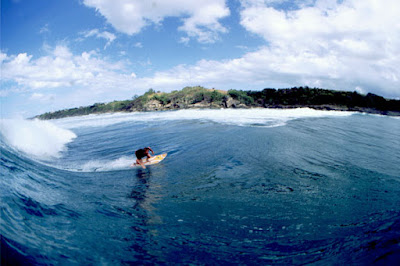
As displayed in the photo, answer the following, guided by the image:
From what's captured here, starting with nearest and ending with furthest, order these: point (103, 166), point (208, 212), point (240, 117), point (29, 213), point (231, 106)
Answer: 1. point (29, 213)
2. point (208, 212)
3. point (103, 166)
4. point (240, 117)
5. point (231, 106)

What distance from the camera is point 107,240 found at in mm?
4059

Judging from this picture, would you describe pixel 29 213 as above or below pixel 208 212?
above

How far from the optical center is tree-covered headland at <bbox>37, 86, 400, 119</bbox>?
149ft

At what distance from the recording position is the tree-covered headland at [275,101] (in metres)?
45.4

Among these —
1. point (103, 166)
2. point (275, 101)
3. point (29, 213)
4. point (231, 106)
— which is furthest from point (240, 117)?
point (275, 101)

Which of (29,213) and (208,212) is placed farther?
(208,212)

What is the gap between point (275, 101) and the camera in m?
58.2

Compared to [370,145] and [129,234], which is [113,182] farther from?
[370,145]

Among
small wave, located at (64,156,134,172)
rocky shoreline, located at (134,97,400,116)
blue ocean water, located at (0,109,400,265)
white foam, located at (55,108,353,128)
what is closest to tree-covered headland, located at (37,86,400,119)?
rocky shoreline, located at (134,97,400,116)

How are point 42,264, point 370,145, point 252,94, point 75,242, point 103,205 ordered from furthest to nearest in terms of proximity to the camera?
point 252,94
point 370,145
point 103,205
point 75,242
point 42,264

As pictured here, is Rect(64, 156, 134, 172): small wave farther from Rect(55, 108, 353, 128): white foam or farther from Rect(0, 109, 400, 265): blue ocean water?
Rect(55, 108, 353, 128): white foam

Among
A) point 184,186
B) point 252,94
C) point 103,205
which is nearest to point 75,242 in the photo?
point 103,205

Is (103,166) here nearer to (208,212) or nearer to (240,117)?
(208,212)

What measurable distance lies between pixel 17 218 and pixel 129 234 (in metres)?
2.35
